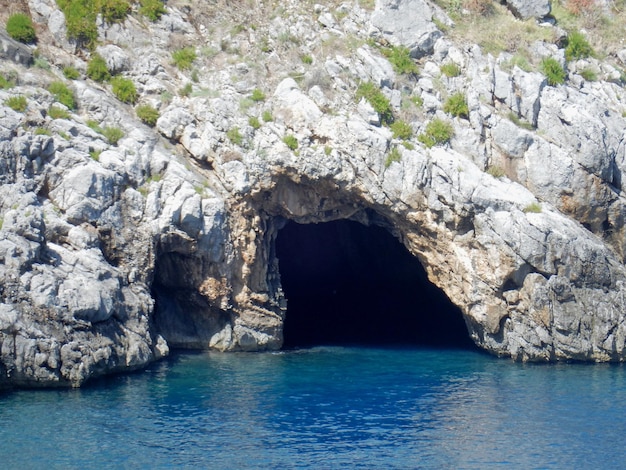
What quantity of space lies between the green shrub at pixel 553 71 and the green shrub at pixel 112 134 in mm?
21100

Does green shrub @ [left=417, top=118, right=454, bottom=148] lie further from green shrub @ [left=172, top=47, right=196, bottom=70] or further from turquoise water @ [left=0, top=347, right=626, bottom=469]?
green shrub @ [left=172, top=47, right=196, bottom=70]

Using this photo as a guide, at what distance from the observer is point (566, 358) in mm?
38719

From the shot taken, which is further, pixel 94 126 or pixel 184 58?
pixel 184 58

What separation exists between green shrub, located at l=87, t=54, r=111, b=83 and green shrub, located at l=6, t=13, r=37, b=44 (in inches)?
126

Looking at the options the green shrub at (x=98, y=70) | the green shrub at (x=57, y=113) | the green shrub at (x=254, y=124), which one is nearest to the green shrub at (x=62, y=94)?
the green shrub at (x=57, y=113)

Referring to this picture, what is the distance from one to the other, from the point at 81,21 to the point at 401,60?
1589cm

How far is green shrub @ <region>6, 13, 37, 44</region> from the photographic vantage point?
133 ft

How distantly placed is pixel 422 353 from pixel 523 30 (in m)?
17.9

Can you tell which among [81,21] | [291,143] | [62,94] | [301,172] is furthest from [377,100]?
[81,21]

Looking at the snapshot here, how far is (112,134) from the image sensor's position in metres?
37.9

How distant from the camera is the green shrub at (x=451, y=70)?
41625mm

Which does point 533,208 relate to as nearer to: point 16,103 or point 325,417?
point 325,417

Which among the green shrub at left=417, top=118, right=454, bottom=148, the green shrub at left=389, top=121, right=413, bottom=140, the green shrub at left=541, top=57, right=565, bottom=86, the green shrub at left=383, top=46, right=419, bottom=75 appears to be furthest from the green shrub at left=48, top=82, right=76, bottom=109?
the green shrub at left=541, top=57, right=565, bottom=86

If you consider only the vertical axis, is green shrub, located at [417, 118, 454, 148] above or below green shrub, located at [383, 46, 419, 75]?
below
